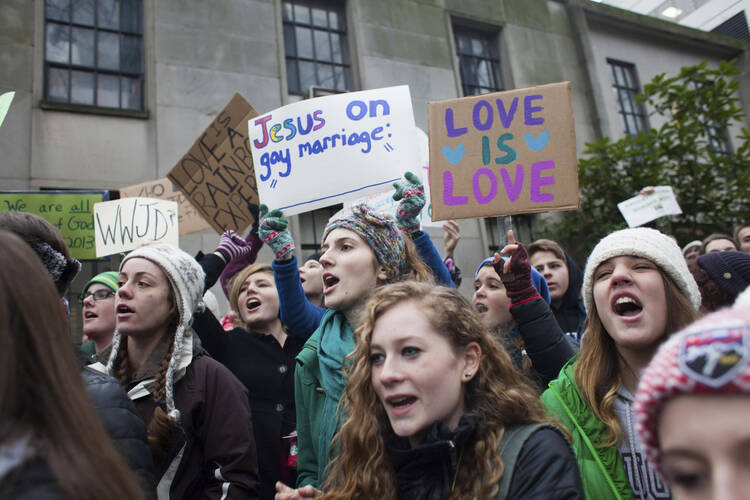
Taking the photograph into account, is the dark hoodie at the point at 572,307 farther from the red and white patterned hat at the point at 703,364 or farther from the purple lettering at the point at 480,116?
the red and white patterned hat at the point at 703,364

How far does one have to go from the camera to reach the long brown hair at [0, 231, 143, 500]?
974 mm

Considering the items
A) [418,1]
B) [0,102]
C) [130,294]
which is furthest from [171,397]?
[418,1]

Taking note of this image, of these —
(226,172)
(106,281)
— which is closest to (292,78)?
(226,172)

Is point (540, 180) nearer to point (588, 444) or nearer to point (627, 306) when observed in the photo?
point (627, 306)

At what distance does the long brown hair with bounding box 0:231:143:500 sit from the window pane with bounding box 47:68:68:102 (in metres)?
8.48

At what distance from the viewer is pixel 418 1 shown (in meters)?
11.3

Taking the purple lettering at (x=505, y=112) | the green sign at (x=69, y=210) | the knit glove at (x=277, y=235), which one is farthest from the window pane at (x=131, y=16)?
the purple lettering at (x=505, y=112)

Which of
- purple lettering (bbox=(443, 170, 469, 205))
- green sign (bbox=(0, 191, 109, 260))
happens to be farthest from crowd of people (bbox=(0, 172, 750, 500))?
green sign (bbox=(0, 191, 109, 260))

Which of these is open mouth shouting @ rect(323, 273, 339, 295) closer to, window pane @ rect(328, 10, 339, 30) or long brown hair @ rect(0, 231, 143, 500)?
long brown hair @ rect(0, 231, 143, 500)

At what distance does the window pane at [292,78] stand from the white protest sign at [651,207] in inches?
245

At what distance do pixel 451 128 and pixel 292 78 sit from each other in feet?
25.3

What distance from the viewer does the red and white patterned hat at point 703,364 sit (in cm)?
79

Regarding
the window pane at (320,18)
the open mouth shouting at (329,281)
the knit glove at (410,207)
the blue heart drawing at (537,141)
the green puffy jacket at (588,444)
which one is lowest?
the green puffy jacket at (588,444)

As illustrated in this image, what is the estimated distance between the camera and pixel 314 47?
1034 cm
